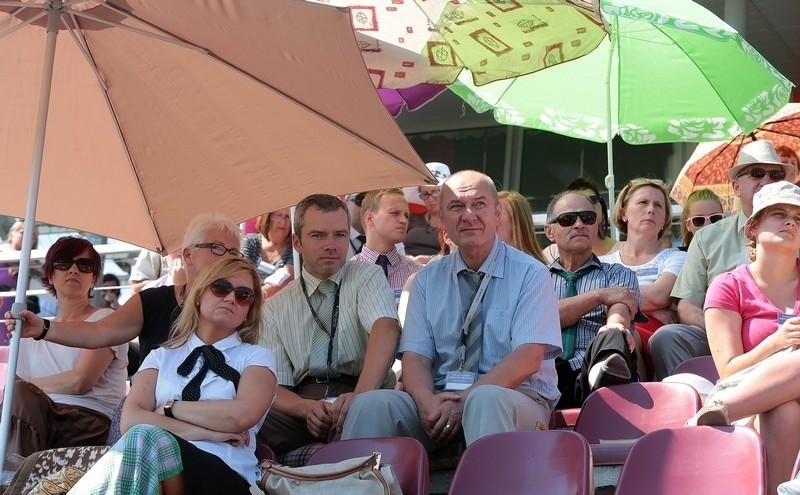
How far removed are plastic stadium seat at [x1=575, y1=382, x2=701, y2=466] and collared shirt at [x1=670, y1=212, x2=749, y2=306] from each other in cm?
145

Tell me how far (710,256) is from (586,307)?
0.95 m

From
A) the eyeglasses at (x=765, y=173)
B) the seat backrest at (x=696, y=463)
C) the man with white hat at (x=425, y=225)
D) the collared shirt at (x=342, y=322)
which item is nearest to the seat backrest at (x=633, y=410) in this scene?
the seat backrest at (x=696, y=463)

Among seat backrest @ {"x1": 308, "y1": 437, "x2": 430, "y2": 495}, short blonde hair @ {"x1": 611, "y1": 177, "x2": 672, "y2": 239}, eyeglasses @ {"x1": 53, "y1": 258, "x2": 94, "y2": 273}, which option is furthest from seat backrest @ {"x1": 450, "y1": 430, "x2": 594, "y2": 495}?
short blonde hair @ {"x1": 611, "y1": 177, "x2": 672, "y2": 239}

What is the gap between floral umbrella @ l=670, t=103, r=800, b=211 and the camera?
27.3ft

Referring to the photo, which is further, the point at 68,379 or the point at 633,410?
the point at 68,379

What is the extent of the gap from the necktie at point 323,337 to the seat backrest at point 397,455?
34.6 inches

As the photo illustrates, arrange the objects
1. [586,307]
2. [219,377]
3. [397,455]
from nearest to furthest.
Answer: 1. [397,455]
2. [219,377]
3. [586,307]

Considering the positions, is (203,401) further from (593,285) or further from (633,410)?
(593,285)

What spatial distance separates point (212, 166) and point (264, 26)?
1105 mm

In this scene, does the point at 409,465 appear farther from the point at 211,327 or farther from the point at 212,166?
the point at 212,166

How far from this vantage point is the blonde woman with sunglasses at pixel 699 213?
23.4ft

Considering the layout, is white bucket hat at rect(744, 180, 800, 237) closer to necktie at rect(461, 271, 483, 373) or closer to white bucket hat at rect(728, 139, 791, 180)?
necktie at rect(461, 271, 483, 373)

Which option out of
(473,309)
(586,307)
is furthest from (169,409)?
(586,307)

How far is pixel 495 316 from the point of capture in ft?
Result: 15.9
